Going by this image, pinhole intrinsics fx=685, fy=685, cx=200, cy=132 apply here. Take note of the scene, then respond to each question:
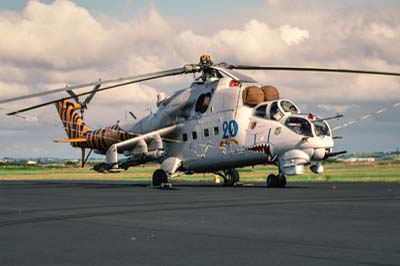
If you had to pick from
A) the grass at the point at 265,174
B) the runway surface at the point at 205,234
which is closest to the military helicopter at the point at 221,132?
the runway surface at the point at 205,234

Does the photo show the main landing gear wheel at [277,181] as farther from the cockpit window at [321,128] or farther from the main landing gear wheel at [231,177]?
the main landing gear wheel at [231,177]

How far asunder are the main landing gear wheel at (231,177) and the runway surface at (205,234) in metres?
16.8

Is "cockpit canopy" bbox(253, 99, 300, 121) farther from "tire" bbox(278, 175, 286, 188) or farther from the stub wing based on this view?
the stub wing

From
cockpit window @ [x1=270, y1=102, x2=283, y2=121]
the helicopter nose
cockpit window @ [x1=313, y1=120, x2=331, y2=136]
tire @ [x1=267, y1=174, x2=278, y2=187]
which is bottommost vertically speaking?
tire @ [x1=267, y1=174, x2=278, y2=187]

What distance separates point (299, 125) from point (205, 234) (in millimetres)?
19690

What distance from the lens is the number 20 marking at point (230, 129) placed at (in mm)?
35312

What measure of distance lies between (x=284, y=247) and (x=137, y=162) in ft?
93.8

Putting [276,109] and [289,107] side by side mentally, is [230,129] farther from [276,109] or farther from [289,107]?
[289,107]

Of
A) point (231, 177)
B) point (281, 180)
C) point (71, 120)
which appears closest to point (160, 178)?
point (231, 177)

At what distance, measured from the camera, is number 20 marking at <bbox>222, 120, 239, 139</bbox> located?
3531 cm

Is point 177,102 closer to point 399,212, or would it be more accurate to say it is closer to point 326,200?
point 326,200

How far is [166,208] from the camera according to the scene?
70.4ft

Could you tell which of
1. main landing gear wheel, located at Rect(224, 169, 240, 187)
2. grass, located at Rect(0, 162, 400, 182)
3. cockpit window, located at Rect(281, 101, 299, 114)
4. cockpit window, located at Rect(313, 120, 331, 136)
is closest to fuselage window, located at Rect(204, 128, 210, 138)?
main landing gear wheel, located at Rect(224, 169, 240, 187)

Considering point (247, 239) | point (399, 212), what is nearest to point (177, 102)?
point (399, 212)
